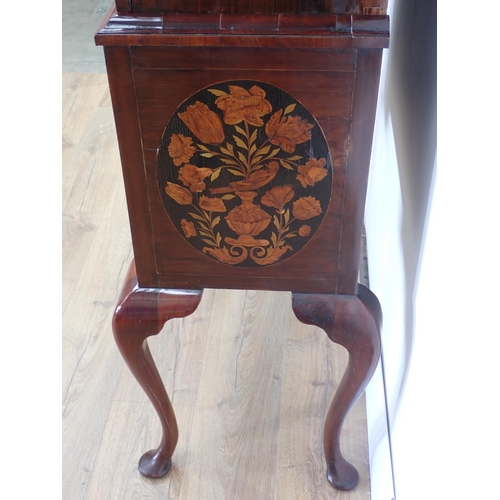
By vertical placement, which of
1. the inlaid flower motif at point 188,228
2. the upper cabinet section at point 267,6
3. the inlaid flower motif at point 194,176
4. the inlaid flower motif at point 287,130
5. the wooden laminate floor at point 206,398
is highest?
the upper cabinet section at point 267,6

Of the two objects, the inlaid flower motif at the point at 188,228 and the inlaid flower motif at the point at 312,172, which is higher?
the inlaid flower motif at the point at 312,172

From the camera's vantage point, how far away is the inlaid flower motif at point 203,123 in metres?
0.76

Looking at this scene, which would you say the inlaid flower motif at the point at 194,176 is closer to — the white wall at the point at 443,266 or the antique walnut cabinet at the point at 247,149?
the antique walnut cabinet at the point at 247,149

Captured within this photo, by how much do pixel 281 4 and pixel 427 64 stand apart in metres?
0.24

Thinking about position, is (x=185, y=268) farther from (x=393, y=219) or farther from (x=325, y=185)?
(x=393, y=219)

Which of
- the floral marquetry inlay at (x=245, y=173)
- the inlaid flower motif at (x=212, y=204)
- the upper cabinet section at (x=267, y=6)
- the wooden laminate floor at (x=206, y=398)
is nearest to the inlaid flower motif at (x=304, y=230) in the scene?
the floral marquetry inlay at (x=245, y=173)

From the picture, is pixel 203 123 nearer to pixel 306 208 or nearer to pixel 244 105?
pixel 244 105

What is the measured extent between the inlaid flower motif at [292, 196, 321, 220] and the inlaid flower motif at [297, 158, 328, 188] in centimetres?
2

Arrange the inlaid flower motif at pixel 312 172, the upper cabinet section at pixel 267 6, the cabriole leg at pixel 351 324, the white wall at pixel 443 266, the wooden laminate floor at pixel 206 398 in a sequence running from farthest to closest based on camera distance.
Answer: the wooden laminate floor at pixel 206 398, the cabriole leg at pixel 351 324, the inlaid flower motif at pixel 312 172, the upper cabinet section at pixel 267 6, the white wall at pixel 443 266

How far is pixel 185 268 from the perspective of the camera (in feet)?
2.99

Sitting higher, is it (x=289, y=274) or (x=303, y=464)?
(x=289, y=274)

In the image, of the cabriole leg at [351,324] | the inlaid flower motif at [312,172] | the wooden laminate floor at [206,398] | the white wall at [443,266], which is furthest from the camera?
the wooden laminate floor at [206,398]

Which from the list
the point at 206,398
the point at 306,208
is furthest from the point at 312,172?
the point at 206,398
